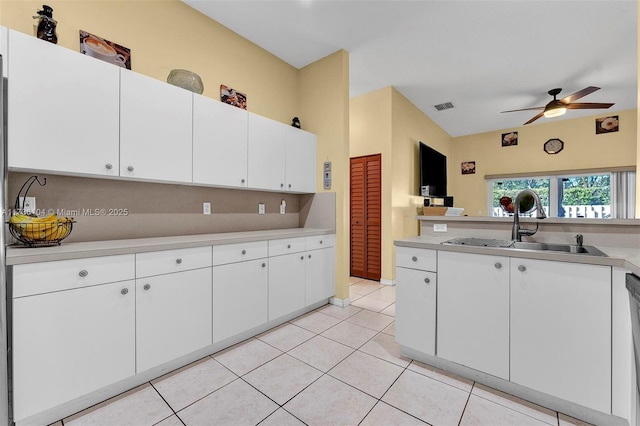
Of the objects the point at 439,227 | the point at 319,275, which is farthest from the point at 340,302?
the point at 439,227

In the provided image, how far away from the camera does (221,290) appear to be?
2.14 metres

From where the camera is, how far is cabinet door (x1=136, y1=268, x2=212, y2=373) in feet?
5.63

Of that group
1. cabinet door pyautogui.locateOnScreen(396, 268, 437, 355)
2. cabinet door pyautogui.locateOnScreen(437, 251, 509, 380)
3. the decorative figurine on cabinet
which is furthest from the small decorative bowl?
cabinet door pyautogui.locateOnScreen(437, 251, 509, 380)

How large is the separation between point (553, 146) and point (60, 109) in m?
8.21

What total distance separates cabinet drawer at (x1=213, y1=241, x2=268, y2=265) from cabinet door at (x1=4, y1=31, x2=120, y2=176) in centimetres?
91

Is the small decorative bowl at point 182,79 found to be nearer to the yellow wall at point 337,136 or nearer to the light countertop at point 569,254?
the yellow wall at point 337,136

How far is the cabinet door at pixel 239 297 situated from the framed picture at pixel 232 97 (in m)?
1.73

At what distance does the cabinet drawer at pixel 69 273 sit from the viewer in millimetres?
1327

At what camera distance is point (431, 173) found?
5547 millimetres

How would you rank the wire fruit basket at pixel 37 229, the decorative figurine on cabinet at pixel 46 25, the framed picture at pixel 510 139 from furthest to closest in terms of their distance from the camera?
1. the framed picture at pixel 510 139
2. the decorative figurine on cabinet at pixel 46 25
3. the wire fruit basket at pixel 37 229

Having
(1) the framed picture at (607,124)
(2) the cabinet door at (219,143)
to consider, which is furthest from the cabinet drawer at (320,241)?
(1) the framed picture at (607,124)

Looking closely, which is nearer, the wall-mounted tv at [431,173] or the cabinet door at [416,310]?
the cabinet door at [416,310]

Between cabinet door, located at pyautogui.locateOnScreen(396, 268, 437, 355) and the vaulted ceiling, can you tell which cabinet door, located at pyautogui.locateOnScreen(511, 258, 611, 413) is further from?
the vaulted ceiling

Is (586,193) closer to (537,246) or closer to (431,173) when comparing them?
(431,173)
